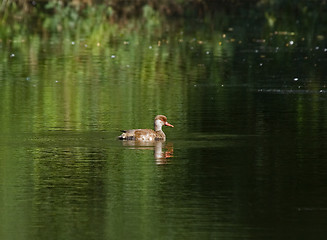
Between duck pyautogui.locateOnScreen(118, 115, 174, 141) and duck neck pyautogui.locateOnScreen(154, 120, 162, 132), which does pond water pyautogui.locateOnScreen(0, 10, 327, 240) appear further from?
duck neck pyautogui.locateOnScreen(154, 120, 162, 132)

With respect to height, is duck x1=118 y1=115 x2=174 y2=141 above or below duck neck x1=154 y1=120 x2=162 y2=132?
below

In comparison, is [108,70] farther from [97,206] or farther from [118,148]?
[97,206]

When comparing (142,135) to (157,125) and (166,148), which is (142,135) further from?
(166,148)

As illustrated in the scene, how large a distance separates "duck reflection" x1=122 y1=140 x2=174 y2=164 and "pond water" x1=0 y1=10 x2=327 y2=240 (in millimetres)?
31

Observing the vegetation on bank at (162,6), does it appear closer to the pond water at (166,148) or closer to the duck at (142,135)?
the pond water at (166,148)

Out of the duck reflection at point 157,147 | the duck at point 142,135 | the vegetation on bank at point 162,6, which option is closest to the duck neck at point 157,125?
the duck at point 142,135

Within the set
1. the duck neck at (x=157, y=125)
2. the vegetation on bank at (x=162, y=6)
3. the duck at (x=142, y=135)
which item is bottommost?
the duck at (x=142, y=135)

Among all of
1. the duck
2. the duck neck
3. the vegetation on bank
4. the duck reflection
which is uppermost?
the vegetation on bank

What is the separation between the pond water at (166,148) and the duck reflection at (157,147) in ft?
0.10

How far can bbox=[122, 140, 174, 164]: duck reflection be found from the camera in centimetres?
1560

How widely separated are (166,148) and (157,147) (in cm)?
20

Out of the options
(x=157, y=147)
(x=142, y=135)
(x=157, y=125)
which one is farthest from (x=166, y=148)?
(x=157, y=125)

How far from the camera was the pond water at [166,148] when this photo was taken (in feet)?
36.8

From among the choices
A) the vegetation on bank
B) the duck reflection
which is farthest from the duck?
the vegetation on bank
